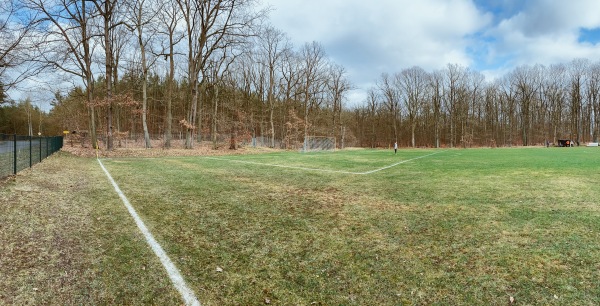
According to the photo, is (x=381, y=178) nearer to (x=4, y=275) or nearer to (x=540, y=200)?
(x=540, y=200)

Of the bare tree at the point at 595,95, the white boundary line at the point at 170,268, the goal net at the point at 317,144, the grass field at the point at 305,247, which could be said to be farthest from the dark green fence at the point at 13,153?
the bare tree at the point at 595,95

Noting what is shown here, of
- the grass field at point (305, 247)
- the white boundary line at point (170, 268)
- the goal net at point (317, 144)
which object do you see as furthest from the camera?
the goal net at point (317, 144)

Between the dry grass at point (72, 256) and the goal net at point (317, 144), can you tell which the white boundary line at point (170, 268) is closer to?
the dry grass at point (72, 256)

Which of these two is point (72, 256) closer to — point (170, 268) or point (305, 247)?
point (170, 268)

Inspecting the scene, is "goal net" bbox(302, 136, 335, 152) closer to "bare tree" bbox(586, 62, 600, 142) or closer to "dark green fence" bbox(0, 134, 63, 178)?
"dark green fence" bbox(0, 134, 63, 178)

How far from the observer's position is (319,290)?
3.17 meters

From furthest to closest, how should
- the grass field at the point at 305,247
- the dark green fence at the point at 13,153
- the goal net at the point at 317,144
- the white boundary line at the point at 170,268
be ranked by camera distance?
1. the goal net at the point at 317,144
2. the dark green fence at the point at 13,153
3. the grass field at the point at 305,247
4. the white boundary line at the point at 170,268

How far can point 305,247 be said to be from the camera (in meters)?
4.30

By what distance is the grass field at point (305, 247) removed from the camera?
3082mm

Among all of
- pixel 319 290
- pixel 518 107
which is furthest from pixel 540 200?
pixel 518 107

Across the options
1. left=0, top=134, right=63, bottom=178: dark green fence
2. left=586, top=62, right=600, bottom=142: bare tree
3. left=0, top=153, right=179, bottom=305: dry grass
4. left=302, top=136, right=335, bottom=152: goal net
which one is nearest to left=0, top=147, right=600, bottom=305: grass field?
left=0, top=153, right=179, bottom=305: dry grass

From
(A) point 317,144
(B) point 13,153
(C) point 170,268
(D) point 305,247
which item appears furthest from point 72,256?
(A) point 317,144

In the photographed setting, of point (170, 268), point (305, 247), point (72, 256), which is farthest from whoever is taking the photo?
point (305, 247)

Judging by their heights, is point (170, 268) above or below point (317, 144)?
below
